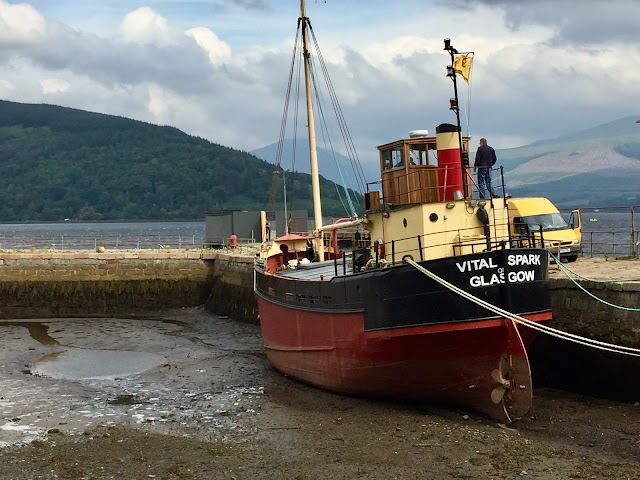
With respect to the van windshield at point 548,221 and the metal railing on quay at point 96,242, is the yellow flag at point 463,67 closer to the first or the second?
the van windshield at point 548,221

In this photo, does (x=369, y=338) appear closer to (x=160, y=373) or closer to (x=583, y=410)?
(x=583, y=410)

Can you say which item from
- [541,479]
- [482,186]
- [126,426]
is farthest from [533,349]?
[126,426]

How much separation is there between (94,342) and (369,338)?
1467cm

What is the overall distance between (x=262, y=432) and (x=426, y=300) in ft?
13.5

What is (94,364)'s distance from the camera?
24938 millimetres

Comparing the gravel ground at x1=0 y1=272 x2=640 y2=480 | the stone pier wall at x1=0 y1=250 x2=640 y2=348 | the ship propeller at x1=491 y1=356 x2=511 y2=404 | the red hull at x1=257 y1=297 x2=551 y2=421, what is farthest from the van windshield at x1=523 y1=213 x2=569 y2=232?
the stone pier wall at x1=0 y1=250 x2=640 y2=348

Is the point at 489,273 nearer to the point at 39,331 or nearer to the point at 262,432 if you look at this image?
the point at 262,432

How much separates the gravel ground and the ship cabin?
4.72 metres

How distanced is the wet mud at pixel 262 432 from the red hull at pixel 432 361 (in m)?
0.34

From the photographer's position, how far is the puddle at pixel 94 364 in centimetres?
2322

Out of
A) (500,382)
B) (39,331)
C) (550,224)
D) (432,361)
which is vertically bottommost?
(39,331)

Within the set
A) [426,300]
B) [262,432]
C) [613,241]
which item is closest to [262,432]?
[262,432]

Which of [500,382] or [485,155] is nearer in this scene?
[500,382]

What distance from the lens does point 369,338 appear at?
17500mm
